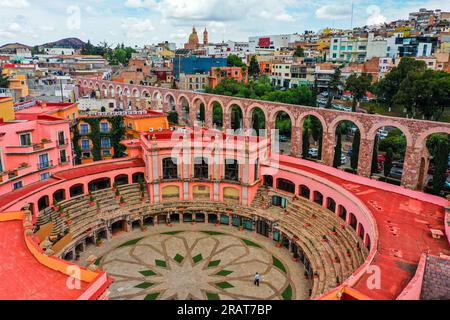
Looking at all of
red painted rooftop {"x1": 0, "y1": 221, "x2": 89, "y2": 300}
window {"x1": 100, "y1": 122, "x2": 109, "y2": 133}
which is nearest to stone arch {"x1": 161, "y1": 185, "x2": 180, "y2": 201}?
window {"x1": 100, "y1": 122, "x2": 109, "y2": 133}

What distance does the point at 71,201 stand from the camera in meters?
35.1

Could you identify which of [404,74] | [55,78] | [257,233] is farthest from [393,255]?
[55,78]

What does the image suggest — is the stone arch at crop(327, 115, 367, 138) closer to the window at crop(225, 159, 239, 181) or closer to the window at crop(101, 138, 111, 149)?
the window at crop(225, 159, 239, 181)

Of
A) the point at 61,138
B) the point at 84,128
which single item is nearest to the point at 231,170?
the point at 61,138

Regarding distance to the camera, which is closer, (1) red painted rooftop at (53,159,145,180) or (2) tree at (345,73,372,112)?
(1) red painted rooftop at (53,159,145,180)

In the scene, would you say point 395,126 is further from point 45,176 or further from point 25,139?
point 25,139

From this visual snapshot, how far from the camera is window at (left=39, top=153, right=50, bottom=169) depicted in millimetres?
35250

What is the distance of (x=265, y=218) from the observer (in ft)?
112

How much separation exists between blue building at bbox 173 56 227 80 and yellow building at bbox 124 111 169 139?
54.6 metres

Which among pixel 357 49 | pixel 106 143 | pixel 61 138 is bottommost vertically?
pixel 106 143

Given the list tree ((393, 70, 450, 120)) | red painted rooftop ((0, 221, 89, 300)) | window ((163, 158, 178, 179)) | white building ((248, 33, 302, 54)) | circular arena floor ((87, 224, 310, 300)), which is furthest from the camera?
white building ((248, 33, 302, 54))

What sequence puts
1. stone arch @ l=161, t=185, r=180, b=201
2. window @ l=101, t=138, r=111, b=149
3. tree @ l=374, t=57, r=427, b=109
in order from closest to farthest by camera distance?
stone arch @ l=161, t=185, r=180, b=201
window @ l=101, t=138, r=111, b=149
tree @ l=374, t=57, r=427, b=109

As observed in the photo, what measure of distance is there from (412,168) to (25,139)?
38.0 meters
